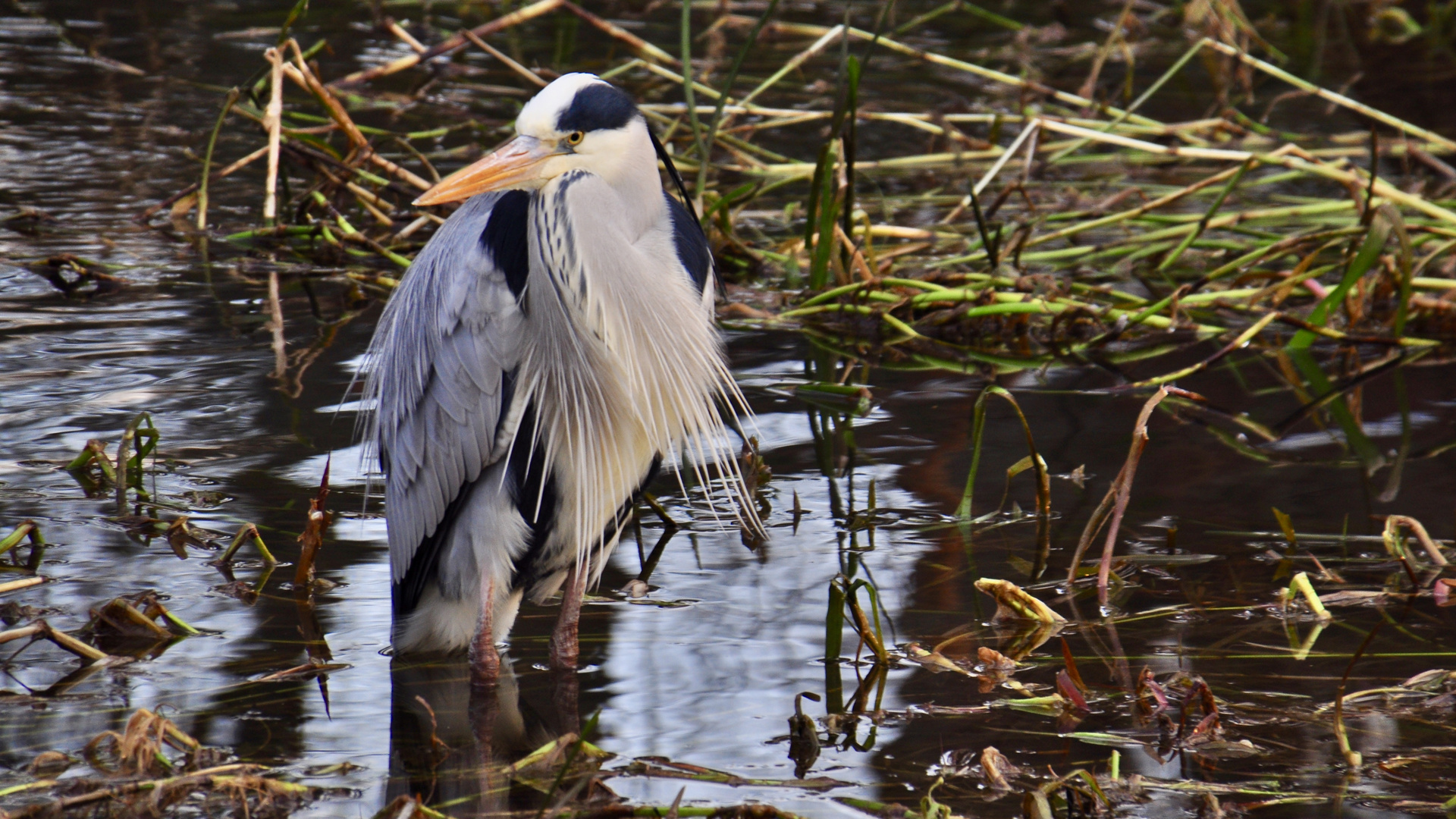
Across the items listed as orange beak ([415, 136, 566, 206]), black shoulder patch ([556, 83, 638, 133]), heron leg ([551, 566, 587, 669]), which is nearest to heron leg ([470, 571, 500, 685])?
heron leg ([551, 566, 587, 669])

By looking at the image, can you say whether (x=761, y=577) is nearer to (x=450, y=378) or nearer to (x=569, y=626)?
(x=569, y=626)

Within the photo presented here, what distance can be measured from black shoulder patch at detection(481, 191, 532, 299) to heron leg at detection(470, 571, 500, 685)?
0.64m

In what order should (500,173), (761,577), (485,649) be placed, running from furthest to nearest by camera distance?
(761,577), (485,649), (500,173)

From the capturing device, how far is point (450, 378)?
9.74 ft

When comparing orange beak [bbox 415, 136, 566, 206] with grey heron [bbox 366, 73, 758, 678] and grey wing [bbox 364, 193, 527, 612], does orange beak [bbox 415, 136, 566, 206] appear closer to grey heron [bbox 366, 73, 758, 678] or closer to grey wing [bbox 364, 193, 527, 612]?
grey heron [bbox 366, 73, 758, 678]

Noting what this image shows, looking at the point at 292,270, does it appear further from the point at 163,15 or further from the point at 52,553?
the point at 163,15

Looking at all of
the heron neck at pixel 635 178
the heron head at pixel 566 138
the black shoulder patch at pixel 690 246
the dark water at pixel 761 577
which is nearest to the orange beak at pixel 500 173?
the heron head at pixel 566 138

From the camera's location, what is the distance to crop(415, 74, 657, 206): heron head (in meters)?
2.81

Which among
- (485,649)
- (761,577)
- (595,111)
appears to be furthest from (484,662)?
(595,111)

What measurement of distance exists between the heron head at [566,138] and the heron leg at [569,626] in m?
0.83

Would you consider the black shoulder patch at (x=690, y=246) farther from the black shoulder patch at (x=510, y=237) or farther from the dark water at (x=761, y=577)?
the dark water at (x=761, y=577)

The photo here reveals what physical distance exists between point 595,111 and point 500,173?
0.76 ft

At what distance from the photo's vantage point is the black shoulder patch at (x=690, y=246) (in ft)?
10.1

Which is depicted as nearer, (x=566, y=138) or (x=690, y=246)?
(x=566, y=138)
